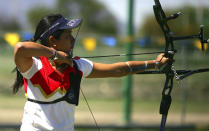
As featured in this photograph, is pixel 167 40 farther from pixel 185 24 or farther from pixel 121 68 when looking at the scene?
pixel 185 24

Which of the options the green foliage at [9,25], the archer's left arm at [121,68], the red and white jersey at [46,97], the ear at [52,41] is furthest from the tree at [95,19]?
the red and white jersey at [46,97]

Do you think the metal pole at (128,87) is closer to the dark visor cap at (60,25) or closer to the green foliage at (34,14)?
the dark visor cap at (60,25)

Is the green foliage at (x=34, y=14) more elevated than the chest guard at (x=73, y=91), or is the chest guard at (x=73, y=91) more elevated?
the chest guard at (x=73, y=91)

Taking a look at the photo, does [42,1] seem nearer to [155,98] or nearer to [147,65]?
[155,98]

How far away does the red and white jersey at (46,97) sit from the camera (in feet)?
10.3

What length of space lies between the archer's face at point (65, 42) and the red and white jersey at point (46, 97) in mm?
144

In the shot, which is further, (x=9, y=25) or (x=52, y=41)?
(x=9, y=25)

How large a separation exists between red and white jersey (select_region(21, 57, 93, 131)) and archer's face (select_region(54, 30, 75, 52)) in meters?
0.14

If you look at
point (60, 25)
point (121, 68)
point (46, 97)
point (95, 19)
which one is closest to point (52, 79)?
point (46, 97)

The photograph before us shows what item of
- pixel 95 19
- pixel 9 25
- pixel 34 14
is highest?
pixel 95 19

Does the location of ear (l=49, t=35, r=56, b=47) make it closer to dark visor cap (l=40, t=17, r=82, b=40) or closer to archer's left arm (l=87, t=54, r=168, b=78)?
dark visor cap (l=40, t=17, r=82, b=40)

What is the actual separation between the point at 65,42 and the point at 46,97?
414 millimetres

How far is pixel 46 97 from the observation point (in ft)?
10.3

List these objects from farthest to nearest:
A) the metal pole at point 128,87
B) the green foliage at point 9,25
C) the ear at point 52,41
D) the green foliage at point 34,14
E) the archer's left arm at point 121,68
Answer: the green foliage at point 9,25, the green foliage at point 34,14, the metal pole at point 128,87, the archer's left arm at point 121,68, the ear at point 52,41
